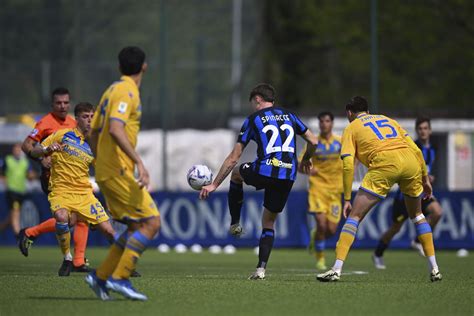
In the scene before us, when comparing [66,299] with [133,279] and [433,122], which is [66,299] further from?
[433,122]

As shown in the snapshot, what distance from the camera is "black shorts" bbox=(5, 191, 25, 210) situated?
2497cm

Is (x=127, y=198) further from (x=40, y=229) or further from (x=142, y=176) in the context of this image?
(x=40, y=229)

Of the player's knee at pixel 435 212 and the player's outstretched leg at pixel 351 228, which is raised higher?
the player's outstretched leg at pixel 351 228

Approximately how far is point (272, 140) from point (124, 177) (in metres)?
3.30

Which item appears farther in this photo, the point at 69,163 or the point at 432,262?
the point at 69,163

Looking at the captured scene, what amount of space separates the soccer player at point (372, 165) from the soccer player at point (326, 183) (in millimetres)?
5121

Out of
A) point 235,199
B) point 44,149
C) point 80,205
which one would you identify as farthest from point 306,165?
point 44,149

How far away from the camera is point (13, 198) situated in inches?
983

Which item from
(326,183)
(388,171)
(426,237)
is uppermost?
(388,171)

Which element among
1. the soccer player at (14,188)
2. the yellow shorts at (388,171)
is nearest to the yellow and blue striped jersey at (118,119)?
the yellow shorts at (388,171)

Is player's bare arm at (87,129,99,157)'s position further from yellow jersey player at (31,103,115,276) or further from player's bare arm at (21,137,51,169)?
player's bare arm at (21,137,51,169)

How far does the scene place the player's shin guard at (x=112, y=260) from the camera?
970 cm

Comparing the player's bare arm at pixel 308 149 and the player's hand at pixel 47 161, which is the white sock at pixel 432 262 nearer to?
the player's bare arm at pixel 308 149

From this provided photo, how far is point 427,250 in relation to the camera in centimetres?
1262
